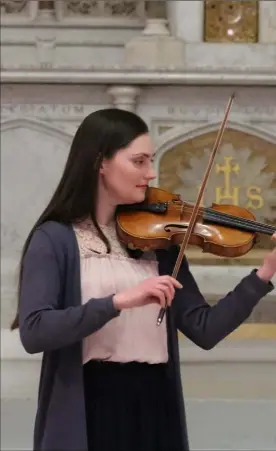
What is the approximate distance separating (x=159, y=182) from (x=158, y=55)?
17.5 inches

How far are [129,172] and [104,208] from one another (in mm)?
84

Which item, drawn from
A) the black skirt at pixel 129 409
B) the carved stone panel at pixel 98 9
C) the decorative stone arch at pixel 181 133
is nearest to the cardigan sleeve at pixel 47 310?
the black skirt at pixel 129 409

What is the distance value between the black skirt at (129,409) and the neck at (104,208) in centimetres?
25

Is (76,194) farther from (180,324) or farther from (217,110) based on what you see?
(217,110)

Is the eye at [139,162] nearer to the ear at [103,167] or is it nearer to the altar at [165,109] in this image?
the ear at [103,167]

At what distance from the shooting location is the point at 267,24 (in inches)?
90.9

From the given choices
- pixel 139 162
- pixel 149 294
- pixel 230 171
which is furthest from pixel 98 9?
pixel 149 294

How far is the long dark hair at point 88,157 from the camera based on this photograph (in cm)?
115

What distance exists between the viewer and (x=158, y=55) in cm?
231

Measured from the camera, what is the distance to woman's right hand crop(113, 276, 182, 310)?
102cm

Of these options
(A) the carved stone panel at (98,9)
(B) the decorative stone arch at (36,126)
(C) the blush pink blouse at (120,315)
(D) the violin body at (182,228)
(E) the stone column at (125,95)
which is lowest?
(C) the blush pink blouse at (120,315)

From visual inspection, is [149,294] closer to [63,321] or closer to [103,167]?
[63,321]

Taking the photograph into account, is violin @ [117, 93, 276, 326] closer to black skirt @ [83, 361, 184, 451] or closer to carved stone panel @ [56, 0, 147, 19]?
black skirt @ [83, 361, 184, 451]

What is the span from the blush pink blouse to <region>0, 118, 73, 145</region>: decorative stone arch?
48.2 inches
